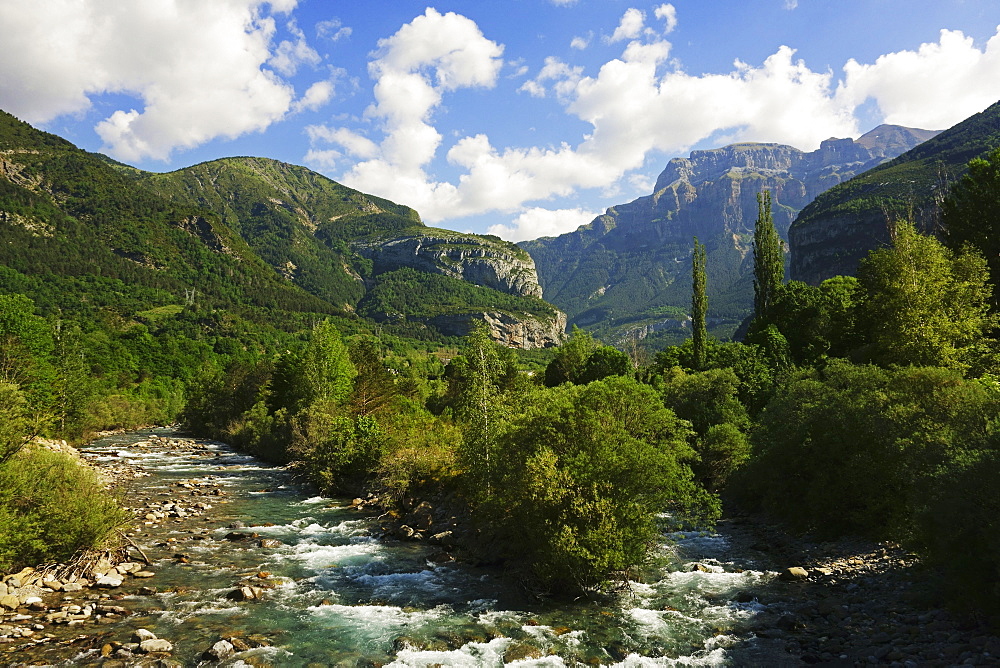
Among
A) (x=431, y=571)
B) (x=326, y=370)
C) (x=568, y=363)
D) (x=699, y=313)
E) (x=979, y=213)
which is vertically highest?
(x=979, y=213)

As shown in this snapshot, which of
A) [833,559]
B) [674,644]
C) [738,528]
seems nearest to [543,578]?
[674,644]

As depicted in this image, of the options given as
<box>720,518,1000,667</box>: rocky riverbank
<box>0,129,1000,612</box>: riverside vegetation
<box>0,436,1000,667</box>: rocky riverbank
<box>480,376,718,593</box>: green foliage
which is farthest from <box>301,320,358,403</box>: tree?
<box>720,518,1000,667</box>: rocky riverbank

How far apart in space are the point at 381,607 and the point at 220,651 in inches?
232

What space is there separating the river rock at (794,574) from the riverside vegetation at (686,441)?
3.86m

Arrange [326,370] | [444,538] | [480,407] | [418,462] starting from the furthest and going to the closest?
1. [326,370]
2. [418,462]
3. [480,407]
4. [444,538]

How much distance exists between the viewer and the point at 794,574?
2184cm

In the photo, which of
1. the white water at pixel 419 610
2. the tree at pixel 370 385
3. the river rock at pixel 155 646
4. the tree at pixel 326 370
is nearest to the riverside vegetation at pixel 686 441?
the tree at pixel 326 370

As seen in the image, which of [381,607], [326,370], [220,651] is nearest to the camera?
[220,651]

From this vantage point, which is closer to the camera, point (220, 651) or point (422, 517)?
point (220, 651)

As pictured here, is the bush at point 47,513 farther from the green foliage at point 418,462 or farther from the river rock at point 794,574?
the river rock at point 794,574

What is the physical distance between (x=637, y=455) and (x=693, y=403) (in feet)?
87.0

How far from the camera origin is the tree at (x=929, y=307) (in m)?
31.2

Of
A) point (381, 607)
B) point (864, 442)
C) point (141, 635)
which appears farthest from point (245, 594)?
point (864, 442)

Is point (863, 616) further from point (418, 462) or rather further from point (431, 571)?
point (418, 462)
